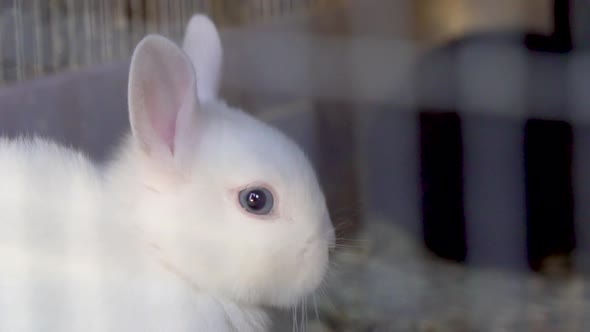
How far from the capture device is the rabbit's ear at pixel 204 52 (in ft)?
4.75

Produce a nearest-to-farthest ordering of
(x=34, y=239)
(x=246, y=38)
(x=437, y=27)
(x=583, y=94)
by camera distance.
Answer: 1. (x=34, y=239)
2. (x=583, y=94)
3. (x=246, y=38)
4. (x=437, y=27)

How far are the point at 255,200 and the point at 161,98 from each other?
0.19 meters

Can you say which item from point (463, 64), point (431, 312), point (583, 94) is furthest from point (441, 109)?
point (431, 312)

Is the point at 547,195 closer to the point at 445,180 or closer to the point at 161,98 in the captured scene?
the point at 445,180

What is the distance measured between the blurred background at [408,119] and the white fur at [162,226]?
28 centimetres

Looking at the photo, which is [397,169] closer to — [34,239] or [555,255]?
[555,255]

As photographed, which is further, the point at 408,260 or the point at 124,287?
the point at 408,260

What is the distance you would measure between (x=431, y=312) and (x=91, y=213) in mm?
802

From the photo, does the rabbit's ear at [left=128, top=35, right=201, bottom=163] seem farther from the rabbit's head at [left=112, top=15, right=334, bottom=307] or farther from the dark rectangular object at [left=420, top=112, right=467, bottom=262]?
the dark rectangular object at [left=420, top=112, right=467, bottom=262]

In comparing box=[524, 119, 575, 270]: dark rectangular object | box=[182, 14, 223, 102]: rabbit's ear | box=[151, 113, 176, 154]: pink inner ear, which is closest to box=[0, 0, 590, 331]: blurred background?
box=[524, 119, 575, 270]: dark rectangular object

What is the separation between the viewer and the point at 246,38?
2.05 m

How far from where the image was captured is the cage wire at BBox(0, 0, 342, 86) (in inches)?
66.7

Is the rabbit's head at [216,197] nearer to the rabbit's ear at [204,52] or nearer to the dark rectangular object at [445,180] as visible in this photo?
the rabbit's ear at [204,52]

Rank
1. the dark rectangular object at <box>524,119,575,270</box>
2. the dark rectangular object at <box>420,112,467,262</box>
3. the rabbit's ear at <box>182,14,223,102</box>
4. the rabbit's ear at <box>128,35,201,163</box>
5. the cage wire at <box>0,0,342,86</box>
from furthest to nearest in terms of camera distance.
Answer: the dark rectangular object at <box>420,112,467,262</box> < the dark rectangular object at <box>524,119,575,270</box> < the cage wire at <box>0,0,342,86</box> < the rabbit's ear at <box>182,14,223,102</box> < the rabbit's ear at <box>128,35,201,163</box>
